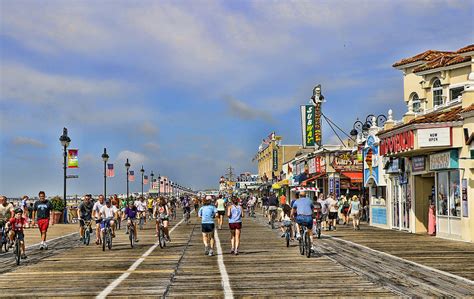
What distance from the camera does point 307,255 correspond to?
18500 millimetres

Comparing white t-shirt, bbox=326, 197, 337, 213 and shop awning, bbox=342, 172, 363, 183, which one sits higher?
shop awning, bbox=342, 172, 363, 183

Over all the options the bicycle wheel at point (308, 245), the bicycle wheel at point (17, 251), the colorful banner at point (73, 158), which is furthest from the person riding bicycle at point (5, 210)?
the colorful banner at point (73, 158)

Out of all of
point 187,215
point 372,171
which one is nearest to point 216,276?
point 372,171

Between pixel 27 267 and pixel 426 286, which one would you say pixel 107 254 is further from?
pixel 426 286

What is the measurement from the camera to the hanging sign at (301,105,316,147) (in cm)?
5461

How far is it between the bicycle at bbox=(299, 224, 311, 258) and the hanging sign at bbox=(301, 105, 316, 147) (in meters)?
35.9

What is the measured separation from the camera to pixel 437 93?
32.8 m

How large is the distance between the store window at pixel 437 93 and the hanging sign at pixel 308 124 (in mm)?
21769

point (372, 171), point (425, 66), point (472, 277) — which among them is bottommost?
point (472, 277)

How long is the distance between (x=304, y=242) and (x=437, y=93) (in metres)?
17.0

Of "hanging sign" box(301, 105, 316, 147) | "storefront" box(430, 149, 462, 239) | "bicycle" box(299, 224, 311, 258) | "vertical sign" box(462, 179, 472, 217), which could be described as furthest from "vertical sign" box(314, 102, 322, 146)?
"bicycle" box(299, 224, 311, 258)

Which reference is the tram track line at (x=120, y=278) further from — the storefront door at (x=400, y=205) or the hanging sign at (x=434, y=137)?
the storefront door at (x=400, y=205)

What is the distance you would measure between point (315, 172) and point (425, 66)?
2348 centimetres

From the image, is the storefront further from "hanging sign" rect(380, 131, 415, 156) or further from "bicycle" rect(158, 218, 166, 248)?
"bicycle" rect(158, 218, 166, 248)
